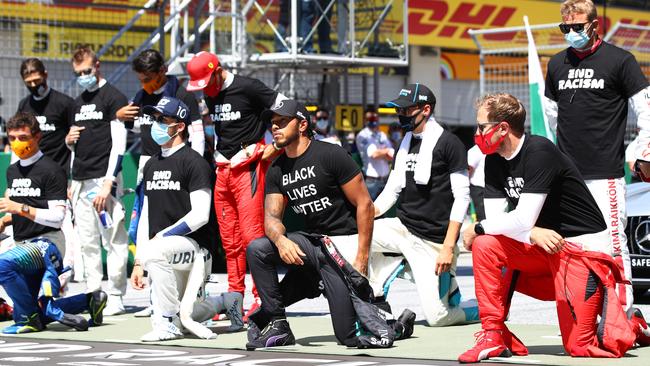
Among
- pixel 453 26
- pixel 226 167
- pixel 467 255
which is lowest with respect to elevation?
pixel 467 255

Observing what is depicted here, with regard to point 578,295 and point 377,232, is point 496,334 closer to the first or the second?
point 578,295

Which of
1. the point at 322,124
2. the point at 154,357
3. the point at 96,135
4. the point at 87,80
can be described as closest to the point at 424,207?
the point at 154,357

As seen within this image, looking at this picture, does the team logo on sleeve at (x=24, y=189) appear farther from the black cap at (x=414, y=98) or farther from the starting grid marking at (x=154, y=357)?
the black cap at (x=414, y=98)

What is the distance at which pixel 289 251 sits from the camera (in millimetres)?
9383

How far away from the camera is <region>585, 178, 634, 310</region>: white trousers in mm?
9078

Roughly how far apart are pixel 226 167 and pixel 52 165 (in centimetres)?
138

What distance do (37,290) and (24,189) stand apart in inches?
31.8

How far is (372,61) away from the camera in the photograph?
18.6 m

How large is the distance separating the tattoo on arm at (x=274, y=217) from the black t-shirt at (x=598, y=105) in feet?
6.38

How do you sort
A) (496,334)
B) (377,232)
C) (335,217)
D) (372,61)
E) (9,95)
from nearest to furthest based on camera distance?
1. (496,334)
2. (335,217)
3. (377,232)
4. (9,95)
5. (372,61)

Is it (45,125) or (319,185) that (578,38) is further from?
(45,125)

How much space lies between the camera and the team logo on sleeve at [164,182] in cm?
1037

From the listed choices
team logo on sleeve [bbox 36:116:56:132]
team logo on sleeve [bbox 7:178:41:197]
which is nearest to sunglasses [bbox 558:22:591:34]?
team logo on sleeve [bbox 7:178:41:197]

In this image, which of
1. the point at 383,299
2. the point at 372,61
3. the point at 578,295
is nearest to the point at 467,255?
the point at 372,61
